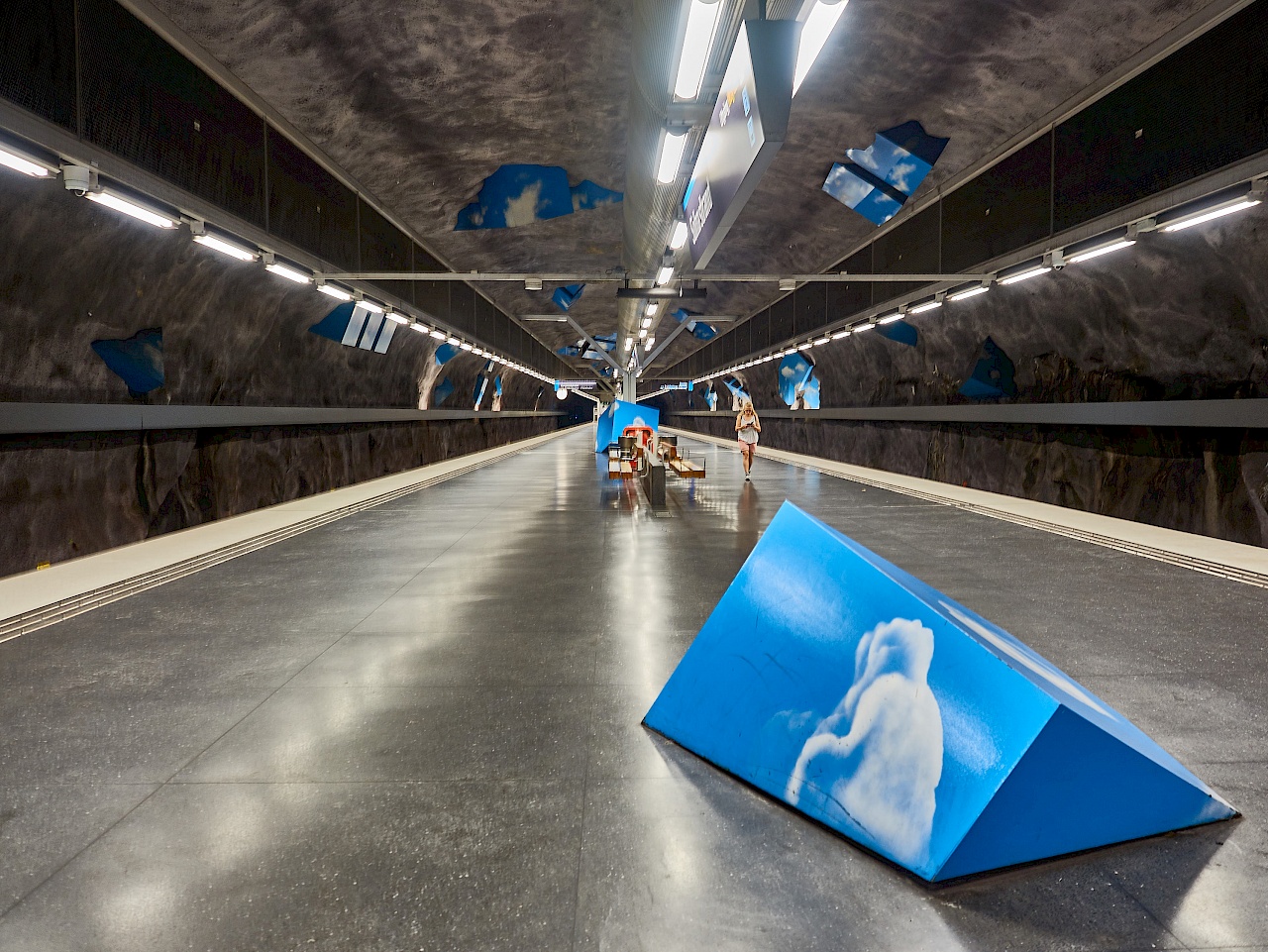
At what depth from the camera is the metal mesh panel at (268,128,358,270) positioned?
8945 millimetres

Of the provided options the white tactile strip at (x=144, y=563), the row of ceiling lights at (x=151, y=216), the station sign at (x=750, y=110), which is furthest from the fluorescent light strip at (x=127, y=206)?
the station sign at (x=750, y=110)

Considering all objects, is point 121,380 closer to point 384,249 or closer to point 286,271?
point 286,271

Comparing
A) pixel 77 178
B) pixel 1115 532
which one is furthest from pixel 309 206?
pixel 1115 532

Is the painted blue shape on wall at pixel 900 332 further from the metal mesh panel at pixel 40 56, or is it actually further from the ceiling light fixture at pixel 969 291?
the metal mesh panel at pixel 40 56

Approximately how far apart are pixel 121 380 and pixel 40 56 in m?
3.35

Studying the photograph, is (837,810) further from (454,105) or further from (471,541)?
(454,105)

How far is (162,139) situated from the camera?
6.80 m

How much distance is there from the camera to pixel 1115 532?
8828 mm

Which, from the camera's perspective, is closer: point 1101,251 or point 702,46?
point 702,46

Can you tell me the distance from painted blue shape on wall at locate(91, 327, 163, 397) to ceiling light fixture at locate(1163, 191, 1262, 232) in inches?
393

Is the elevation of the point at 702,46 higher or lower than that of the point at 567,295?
lower

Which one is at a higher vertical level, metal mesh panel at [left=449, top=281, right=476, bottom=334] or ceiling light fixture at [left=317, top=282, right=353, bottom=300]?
metal mesh panel at [left=449, top=281, right=476, bottom=334]

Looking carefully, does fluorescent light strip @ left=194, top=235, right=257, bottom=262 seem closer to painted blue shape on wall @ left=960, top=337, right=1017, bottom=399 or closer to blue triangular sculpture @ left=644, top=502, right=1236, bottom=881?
blue triangular sculpture @ left=644, top=502, right=1236, bottom=881

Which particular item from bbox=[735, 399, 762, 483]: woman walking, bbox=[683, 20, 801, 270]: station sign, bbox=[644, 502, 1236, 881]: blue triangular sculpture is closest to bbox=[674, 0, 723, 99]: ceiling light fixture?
bbox=[683, 20, 801, 270]: station sign
